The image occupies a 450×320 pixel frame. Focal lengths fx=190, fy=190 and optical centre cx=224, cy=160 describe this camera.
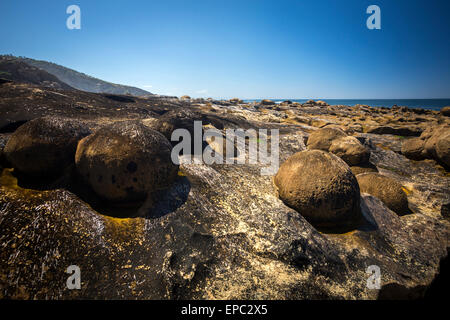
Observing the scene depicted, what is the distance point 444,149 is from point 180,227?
11.2 m

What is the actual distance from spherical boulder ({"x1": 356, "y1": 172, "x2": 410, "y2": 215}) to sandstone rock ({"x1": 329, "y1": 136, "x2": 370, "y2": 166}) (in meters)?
1.42

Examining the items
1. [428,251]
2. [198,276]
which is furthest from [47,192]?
[428,251]

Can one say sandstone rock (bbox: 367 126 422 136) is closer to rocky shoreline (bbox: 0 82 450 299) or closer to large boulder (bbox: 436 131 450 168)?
large boulder (bbox: 436 131 450 168)

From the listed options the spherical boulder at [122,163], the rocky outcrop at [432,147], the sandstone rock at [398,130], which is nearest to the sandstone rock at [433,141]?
the rocky outcrop at [432,147]

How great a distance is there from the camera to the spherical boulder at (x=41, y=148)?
11.8ft

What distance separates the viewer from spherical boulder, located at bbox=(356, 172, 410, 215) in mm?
5523

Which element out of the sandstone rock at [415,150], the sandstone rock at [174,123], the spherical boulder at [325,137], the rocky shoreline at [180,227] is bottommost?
the rocky shoreline at [180,227]

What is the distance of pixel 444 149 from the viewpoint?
804 centimetres

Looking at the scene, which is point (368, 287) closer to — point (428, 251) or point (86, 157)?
point (428, 251)

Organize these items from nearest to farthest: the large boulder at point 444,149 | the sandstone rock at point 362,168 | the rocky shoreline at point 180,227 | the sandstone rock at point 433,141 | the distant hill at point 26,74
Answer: the rocky shoreline at point 180,227, the sandstone rock at point 362,168, the large boulder at point 444,149, the sandstone rock at point 433,141, the distant hill at point 26,74

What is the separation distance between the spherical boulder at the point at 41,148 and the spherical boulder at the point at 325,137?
28.3ft

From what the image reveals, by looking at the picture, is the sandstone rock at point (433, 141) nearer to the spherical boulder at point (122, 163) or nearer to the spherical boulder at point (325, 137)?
the spherical boulder at point (325, 137)

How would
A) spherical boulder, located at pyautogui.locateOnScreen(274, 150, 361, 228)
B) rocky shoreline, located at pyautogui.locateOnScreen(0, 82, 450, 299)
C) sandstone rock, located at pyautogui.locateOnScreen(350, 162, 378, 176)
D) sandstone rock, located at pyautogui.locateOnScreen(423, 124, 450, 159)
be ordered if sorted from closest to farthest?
1. rocky shoreline, located at pyautogui.locateOnScreen(0, 82, 450, 299)
2. spherical boulder, located at pyautogui.locateOnScreen(274, 150, 361, 228)
3. sandstone rock, located at pyautogui.locateOnScreen(350, 162, 378, 176)
4. sandstone rock, located at pyautogui.locateOnScreen(423, 124, 450, 159)

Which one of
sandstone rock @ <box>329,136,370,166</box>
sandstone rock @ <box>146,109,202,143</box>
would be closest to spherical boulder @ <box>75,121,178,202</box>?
sandstone rock @ <box>146,109,202,143</box>
